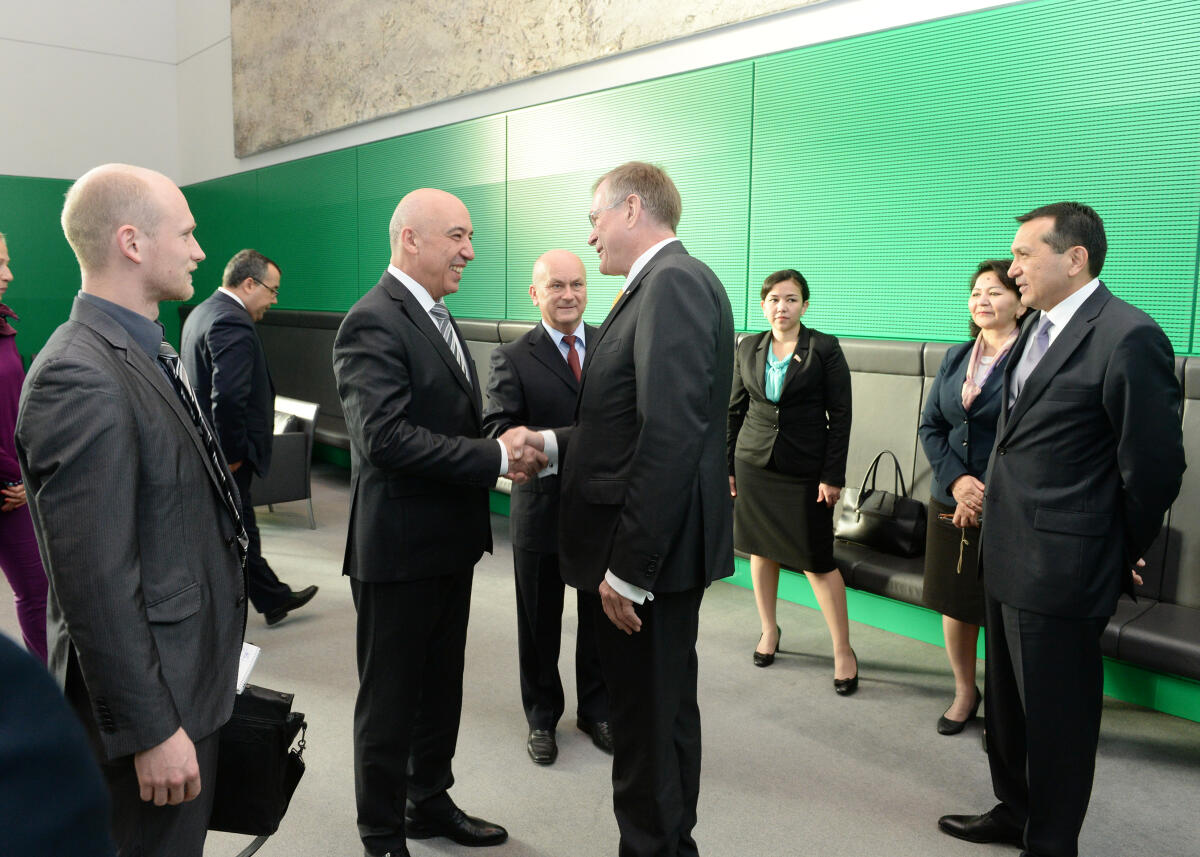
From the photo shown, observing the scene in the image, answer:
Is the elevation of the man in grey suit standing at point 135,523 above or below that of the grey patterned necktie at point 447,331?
below

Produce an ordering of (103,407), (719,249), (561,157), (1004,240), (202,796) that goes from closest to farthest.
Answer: (103,407)
(202,796)
(1004,240)
(719,249)
(561,157)

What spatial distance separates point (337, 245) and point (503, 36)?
125 inches

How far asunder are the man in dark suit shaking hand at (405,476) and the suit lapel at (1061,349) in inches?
52.4

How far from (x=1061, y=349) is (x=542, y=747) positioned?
2099mm

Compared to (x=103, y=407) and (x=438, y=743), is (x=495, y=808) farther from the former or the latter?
(x=103, y=407)

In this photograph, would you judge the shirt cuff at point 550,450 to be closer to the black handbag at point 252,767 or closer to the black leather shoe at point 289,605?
the black handbag at point 252,767

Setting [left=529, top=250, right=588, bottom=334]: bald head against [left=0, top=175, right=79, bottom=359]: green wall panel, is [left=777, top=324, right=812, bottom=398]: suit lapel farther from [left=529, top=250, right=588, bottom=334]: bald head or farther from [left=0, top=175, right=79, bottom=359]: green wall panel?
[left=0, top=175, right=79, bottom=359]: green wall panel

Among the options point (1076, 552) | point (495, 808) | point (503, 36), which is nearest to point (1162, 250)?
point (1076, 552)

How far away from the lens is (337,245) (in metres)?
9.10

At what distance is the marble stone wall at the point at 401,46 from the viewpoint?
19.1 ft

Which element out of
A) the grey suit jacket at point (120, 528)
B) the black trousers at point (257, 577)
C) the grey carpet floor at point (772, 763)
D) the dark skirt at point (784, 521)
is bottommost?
the grey carpet floor at point (772, 763)

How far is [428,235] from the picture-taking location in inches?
93.1

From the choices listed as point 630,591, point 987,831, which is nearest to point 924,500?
point 987,831

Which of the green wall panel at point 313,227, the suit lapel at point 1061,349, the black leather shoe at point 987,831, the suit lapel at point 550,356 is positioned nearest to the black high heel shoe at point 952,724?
the black leather shoe at point 987,831
